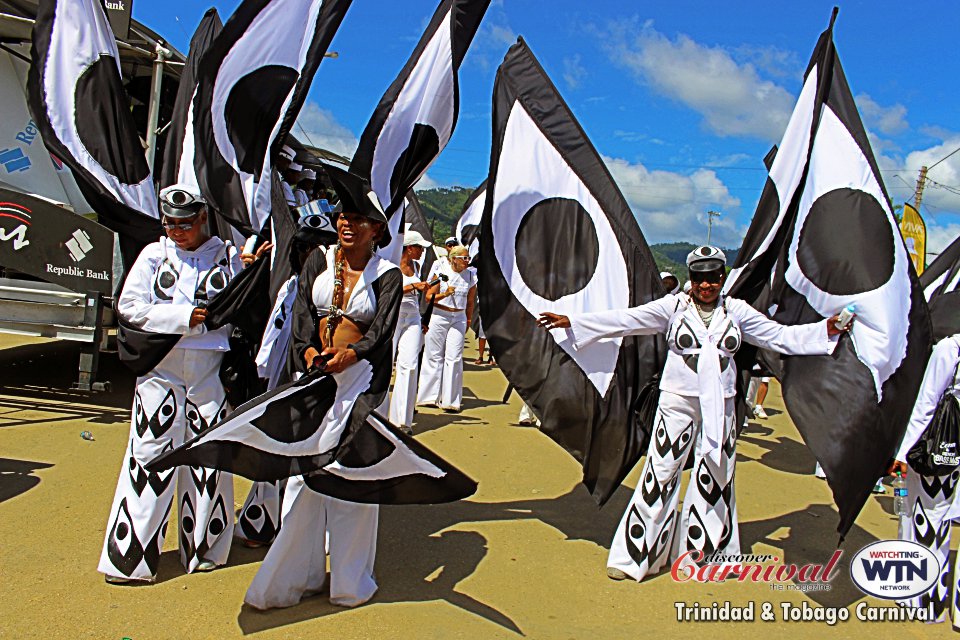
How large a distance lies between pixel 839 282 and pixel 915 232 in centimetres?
1010

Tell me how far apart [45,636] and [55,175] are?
7.84m

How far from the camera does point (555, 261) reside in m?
4.99

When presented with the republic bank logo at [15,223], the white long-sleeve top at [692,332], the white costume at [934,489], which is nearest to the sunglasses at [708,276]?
the white long-sleeve top at [692,332]

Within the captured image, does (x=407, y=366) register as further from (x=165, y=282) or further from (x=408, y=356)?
(x=165, y=282)

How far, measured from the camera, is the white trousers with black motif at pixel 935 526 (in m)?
3.99

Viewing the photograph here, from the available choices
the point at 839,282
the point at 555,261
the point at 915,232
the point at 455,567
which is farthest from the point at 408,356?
the point at 915,232

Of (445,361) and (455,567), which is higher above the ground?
(445,361)

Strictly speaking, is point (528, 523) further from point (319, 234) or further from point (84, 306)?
point (84, 306)

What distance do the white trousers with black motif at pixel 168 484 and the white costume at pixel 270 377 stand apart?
27 cm

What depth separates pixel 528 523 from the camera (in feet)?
17.2

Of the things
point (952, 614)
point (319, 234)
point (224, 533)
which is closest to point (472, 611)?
point (224, 533)

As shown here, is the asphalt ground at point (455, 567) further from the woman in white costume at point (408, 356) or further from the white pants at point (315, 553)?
the woman in white costume at point (408, 356)

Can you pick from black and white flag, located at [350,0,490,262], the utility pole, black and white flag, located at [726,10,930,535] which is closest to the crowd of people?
black and white flag, located at [726,10,930,535]

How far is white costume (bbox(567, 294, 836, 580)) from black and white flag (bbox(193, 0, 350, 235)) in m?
2.27
